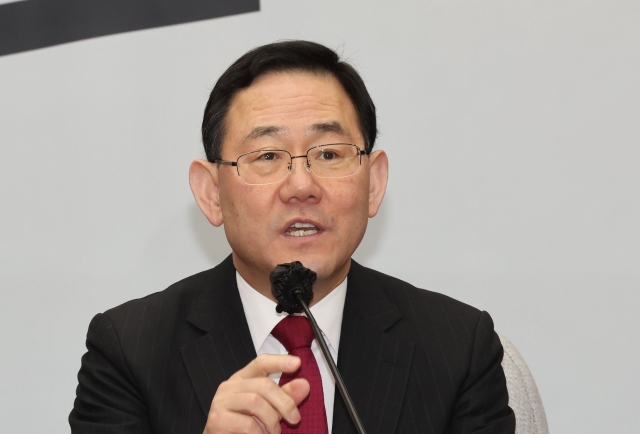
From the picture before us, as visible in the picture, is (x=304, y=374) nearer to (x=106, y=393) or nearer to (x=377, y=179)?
(x=106, y=393)

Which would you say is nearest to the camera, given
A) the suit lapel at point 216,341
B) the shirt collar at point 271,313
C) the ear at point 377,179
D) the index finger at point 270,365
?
the index finger at point 270,365

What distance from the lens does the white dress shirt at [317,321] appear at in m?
2.07

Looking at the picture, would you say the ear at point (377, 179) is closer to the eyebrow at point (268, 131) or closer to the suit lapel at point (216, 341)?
the eyebrow at point (268, 131)

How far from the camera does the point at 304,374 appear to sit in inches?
77.3

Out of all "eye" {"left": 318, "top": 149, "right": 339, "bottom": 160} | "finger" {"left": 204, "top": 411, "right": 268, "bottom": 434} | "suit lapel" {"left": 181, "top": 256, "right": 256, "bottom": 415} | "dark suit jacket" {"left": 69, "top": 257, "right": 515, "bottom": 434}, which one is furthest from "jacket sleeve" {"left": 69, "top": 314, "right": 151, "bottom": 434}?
"eye" {"left": 318, "top": 149, "right": 339, "bottom": 160}

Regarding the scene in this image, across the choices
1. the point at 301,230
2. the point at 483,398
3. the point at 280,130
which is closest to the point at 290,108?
the point at 280,130

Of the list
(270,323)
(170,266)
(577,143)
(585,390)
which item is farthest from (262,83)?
(585,390)

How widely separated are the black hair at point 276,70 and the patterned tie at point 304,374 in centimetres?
49

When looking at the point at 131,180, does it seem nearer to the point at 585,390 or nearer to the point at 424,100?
the point at 424,100

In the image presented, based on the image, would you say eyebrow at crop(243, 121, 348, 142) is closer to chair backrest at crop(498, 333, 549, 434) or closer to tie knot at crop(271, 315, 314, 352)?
tie knot at crop(271, 315, 314, 352)

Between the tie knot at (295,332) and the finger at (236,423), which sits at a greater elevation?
the tie knot at (295,332)

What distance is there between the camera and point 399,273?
2727 mm

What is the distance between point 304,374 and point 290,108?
2.21 ft

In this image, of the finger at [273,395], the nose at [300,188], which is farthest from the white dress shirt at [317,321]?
the finger at [273,395]
